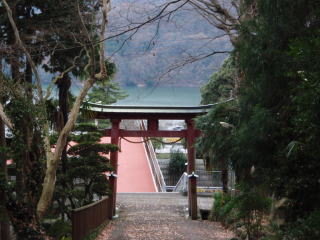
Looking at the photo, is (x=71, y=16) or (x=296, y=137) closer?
(x=296, y=137)

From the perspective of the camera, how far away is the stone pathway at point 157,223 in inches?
473

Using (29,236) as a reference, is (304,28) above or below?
above

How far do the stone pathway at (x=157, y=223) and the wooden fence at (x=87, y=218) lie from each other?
0.37 meters

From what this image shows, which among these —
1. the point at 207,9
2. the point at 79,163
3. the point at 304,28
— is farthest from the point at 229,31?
the point at 79,163

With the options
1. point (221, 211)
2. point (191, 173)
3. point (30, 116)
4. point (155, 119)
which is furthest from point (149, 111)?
point (30, 116)

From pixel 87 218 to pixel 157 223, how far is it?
3.77 metres

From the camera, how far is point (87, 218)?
10.9 m

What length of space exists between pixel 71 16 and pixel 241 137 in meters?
4.81

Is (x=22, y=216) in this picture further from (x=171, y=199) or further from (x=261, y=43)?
(x=171, y=199)

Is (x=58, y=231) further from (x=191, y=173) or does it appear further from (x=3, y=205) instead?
(x=191, y=173)

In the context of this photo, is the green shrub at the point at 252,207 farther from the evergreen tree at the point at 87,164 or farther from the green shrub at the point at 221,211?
the evergreen tree at the point at 87,164

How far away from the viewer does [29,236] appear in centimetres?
802

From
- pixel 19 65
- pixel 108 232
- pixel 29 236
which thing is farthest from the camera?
pixel 108 232

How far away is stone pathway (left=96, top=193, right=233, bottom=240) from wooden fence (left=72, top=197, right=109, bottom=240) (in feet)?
1.20
